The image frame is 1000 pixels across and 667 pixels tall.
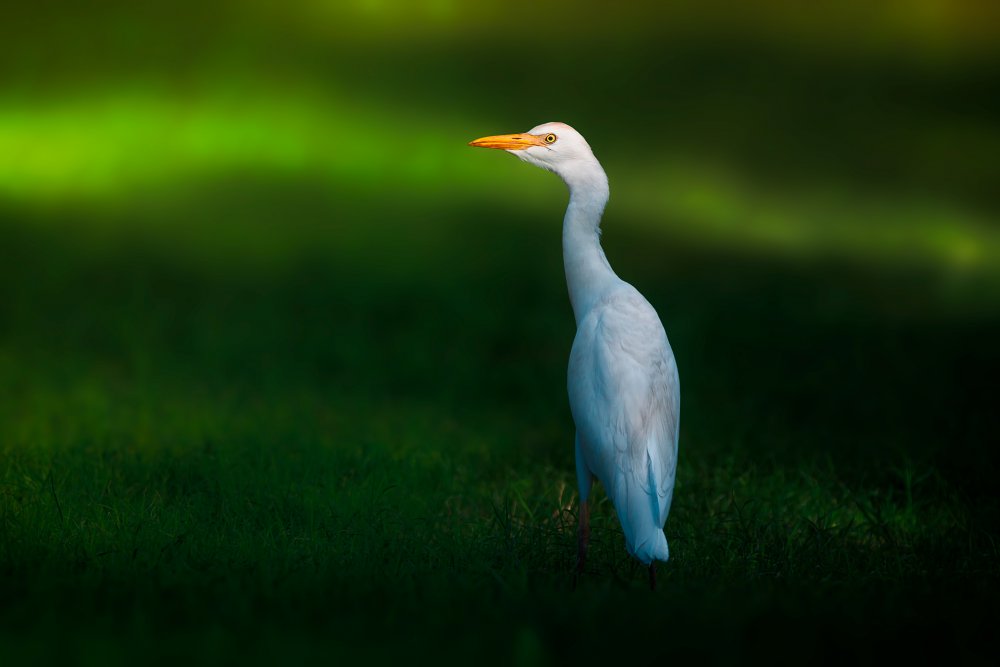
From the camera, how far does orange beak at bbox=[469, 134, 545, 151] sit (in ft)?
18.3

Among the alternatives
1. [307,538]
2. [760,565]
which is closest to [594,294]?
[760,565]

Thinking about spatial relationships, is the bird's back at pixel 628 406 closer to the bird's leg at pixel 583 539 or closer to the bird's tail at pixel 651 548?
the bird's tail at pixel 651 548

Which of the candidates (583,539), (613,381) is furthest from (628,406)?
(583,539)

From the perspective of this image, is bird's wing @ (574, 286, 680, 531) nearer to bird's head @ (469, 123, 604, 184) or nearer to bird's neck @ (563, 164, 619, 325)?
bird's neck @ (563, 164, 619, 325)

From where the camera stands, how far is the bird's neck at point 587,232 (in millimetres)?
5363

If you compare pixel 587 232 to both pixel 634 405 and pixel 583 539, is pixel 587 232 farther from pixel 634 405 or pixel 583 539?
pixel 583 539

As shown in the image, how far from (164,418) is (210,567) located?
3348 mm

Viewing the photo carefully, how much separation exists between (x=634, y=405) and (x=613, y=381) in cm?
15

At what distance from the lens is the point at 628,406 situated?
4828 mm

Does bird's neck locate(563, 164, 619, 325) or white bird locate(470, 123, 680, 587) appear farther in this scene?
bird's neck locate(563, 164, 619, 325)

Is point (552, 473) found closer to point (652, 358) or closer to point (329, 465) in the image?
point (329, 465)

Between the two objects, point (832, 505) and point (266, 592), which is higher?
Result: point (266, 592)

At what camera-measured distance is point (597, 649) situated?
137 inches

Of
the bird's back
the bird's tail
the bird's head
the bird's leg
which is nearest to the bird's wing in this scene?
the bird's back
